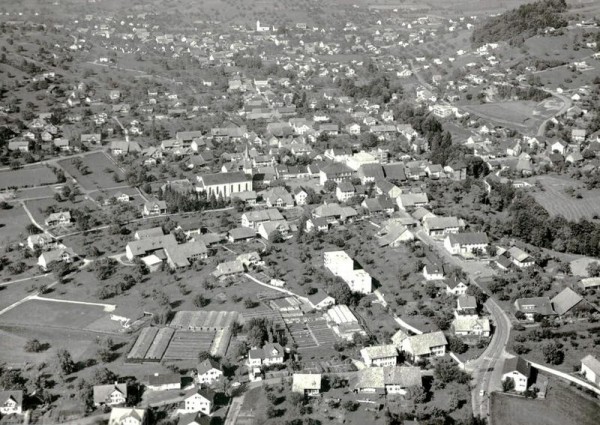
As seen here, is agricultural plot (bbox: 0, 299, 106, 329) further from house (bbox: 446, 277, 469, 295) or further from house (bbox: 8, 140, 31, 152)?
house (bbox: 8, 140, 31, 152)

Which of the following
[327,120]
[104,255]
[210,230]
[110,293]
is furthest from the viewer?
[327,120]

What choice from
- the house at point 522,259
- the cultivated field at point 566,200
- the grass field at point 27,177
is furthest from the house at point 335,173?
the grass field at point 27,177

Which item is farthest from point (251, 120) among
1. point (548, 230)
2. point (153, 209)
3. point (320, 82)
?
point (548, 230)

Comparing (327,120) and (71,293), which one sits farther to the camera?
(327,120)

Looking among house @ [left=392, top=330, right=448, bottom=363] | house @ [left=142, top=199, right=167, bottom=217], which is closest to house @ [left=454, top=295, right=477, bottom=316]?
house @ [left=392, top=330, right=448, bottom=363]

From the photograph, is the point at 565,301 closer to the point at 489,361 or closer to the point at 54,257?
the point at 489,361

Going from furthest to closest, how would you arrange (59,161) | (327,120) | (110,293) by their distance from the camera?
(327,120), (59,161), (110,293)

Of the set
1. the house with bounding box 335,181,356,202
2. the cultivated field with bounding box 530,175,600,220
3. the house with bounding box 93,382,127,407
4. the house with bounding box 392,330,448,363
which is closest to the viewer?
the house with bounding box 93,382,127,407

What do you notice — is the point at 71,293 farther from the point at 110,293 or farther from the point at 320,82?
the point at 320,82
